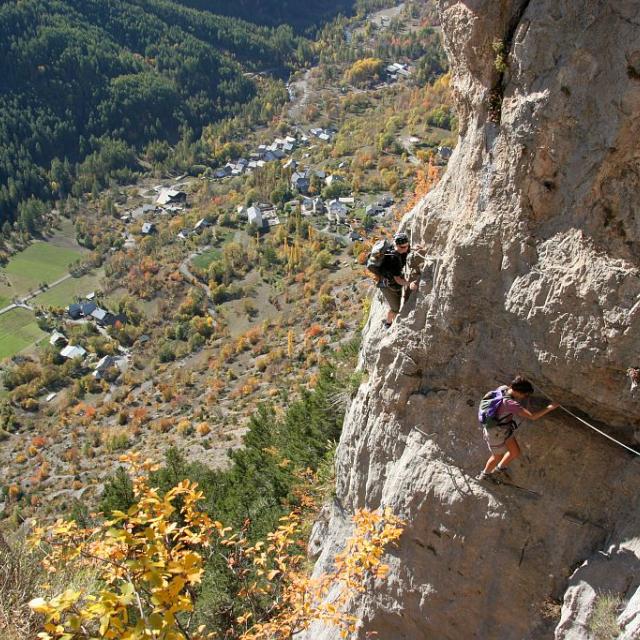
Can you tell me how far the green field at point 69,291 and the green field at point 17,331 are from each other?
378 centimetres

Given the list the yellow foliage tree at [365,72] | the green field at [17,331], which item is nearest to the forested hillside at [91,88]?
the yellow foliage tree at [365,72]

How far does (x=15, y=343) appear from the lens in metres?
92.2

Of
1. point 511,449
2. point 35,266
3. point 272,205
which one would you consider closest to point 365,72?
point 272,205

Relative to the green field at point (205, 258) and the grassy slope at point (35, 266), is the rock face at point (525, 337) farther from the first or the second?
the grassy slope at point (35, 266)

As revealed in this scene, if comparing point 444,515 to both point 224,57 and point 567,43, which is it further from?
point 224,57

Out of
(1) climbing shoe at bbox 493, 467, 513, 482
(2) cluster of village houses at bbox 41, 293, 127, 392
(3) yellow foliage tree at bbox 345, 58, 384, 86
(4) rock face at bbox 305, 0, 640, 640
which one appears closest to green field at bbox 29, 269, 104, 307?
Answer: (2) cluster of village houses at bbox 41, 293, 127, 392

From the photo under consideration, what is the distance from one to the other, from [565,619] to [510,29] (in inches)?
347

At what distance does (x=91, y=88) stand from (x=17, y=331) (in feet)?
337

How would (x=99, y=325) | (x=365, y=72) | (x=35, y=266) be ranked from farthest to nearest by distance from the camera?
(x=365, y=72) → (x=35, y=266) → (x=99, y=325)

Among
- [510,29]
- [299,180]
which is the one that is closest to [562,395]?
[510,29]

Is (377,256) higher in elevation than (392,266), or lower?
higher

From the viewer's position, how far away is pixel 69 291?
343ft

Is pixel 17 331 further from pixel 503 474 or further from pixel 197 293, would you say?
pixel 503 474

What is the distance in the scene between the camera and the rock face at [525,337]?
24.5ft
